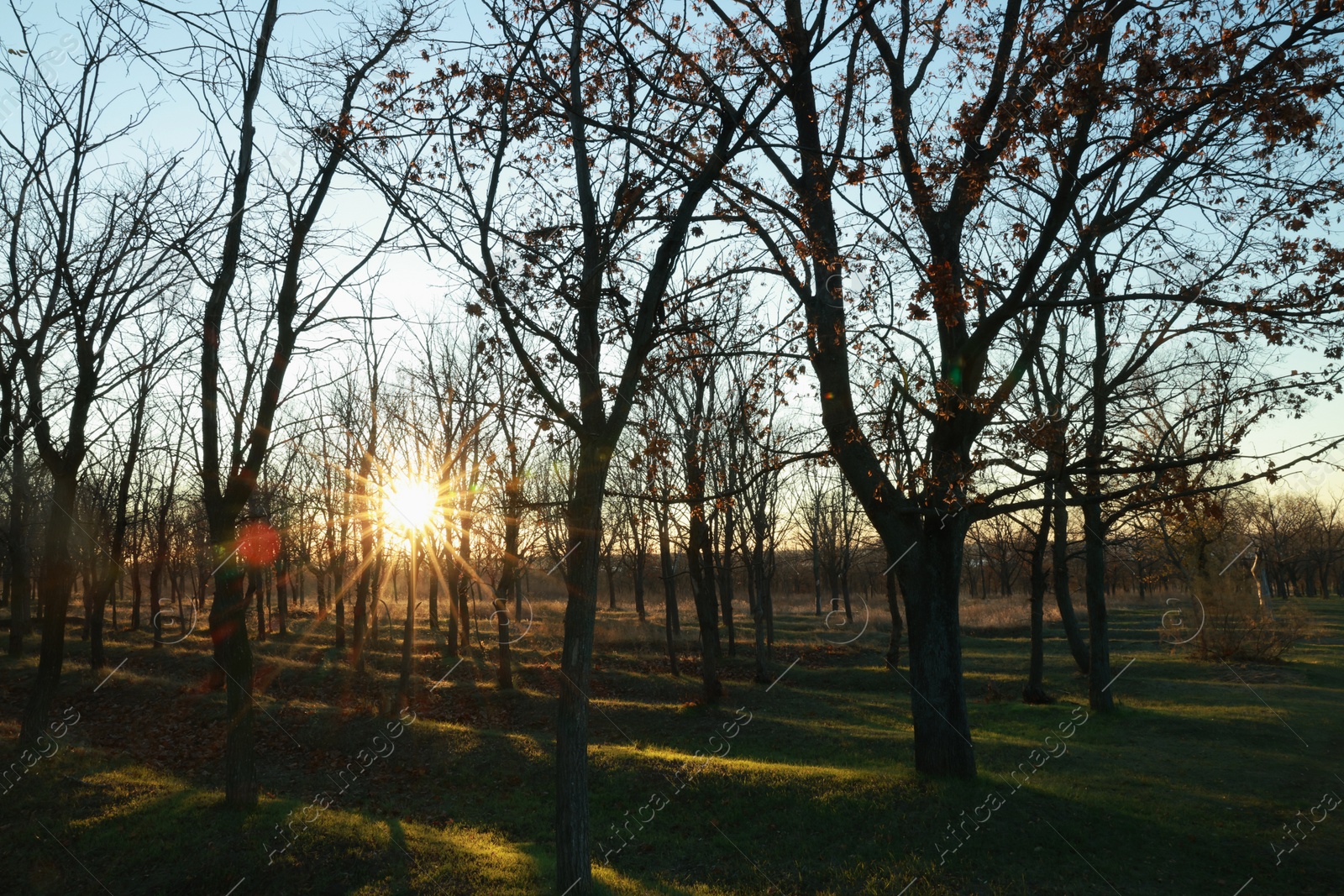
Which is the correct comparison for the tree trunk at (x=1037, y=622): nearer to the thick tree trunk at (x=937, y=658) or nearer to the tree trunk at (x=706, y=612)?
the tree trunk at (x=706, y=612)

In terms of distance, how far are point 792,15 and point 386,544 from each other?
14.3 meters

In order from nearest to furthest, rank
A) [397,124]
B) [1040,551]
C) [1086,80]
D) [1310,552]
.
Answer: [397,124] < [1086,80] < [1040,551] < [1310,552]

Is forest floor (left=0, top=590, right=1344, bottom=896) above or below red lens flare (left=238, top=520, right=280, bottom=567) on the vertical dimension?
below

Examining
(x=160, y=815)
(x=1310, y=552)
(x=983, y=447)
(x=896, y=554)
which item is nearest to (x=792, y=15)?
(x=983, y=447)

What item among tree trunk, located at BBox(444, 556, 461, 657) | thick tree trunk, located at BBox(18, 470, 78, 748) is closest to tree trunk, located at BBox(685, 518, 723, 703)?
tree trunk, located at BBox(444, 556, 461, 657)

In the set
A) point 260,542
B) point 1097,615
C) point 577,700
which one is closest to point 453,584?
point 260,542

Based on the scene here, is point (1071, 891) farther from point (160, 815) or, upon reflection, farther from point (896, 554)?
point (160, 815)

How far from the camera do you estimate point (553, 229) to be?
7.25 meters

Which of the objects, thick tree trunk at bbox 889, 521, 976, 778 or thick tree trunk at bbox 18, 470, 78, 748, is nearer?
thick tree trunk at bbox 889, 521, 976, 778

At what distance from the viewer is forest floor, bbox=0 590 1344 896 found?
24.9 ft

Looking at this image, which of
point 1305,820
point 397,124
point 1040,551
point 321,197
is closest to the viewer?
point 397,124

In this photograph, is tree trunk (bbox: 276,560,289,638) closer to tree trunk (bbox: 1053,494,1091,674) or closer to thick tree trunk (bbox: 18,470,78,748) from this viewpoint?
thick tree trunk (bbox: 18,470,78,748)

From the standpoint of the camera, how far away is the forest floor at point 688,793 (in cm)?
758

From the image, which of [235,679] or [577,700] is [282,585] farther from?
[577,700]
